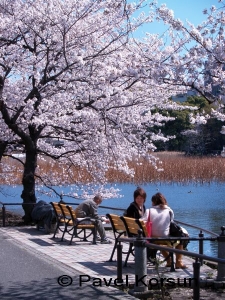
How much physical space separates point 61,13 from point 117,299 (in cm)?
980

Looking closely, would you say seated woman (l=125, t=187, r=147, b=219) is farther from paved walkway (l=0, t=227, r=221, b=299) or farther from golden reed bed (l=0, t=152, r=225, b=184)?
golden reed bed (l=0, t=152, r=225, b=184)

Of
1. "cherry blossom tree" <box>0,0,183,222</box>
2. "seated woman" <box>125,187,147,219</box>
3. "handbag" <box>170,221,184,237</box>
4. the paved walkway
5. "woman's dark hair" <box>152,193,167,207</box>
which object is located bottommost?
the paved walkway

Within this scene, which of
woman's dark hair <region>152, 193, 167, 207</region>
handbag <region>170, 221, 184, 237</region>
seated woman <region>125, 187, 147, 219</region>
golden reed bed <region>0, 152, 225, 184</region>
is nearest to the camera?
woman's dark hair <region>152, 193, 167, 207</region>

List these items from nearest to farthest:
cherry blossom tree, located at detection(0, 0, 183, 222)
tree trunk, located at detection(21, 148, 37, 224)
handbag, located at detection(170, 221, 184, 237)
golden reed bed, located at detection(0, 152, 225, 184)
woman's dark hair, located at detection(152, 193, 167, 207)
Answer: woman's dark hair, located at detection(152, 193, 167, 207), handbag, located at detection(170, 221, 184, 237), cherry blossom tree, located at detection(0, 0, 183, 222), tree trunk, located at detection(21, 148, 37, 224), golden reed bed, located at detection(0, 152, 225, 184)

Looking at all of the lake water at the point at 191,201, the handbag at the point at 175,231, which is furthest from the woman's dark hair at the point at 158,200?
the lake water at the point at 191,201

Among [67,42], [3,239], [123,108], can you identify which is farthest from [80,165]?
[3,239]

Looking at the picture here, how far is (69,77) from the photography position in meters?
16.7

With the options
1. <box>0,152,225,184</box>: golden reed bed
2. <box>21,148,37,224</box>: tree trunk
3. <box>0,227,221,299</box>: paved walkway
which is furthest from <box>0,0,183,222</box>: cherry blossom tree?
<box>0,152,225,184</box>: golden reed bed

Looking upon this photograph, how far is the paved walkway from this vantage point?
9400mm

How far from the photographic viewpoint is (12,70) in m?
17.5

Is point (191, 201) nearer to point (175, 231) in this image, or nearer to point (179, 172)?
point (179, 172)

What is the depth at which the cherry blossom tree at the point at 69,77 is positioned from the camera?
52.7 ft

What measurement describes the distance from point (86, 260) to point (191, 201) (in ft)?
60.8

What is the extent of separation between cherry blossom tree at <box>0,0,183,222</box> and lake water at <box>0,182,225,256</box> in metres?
4.10
